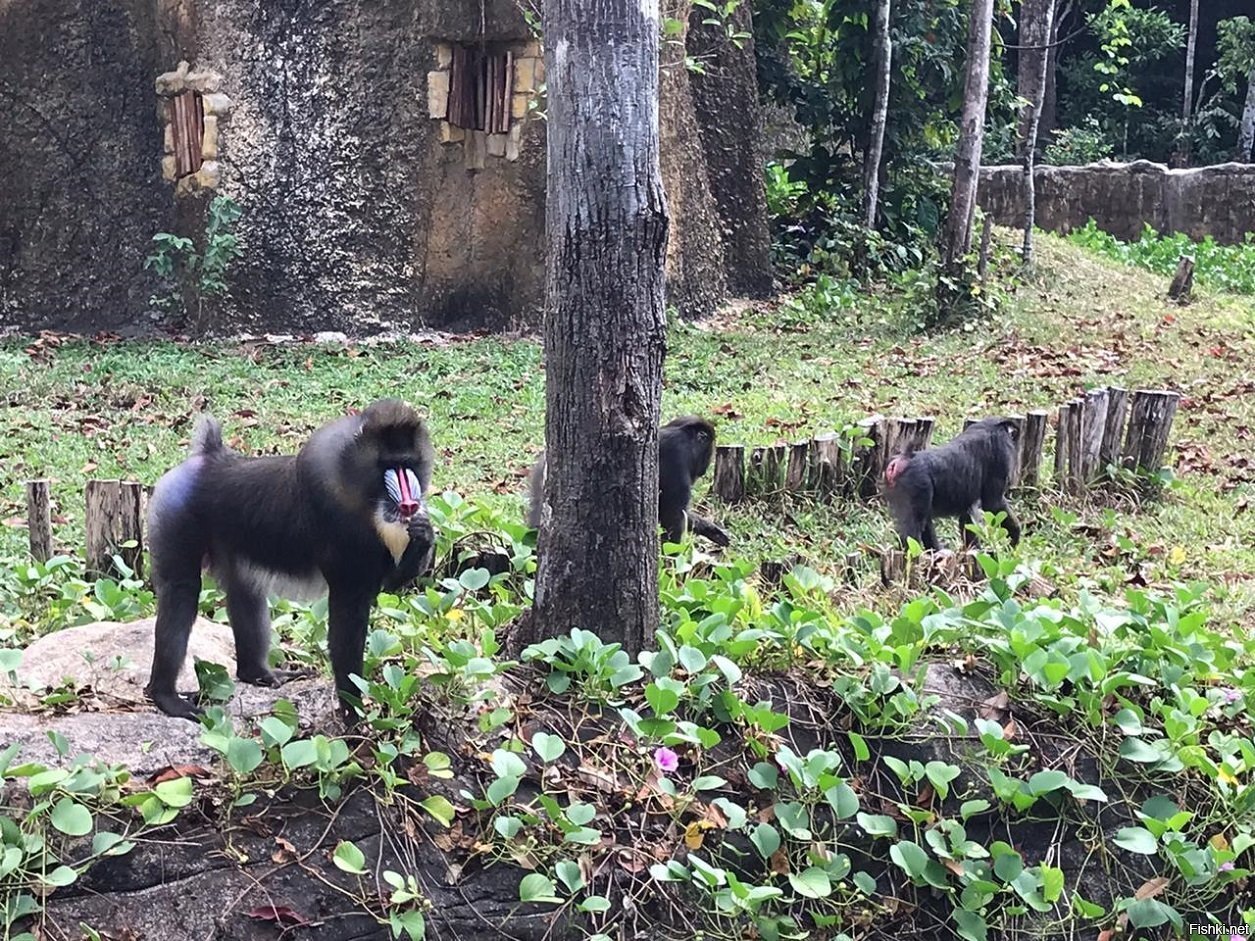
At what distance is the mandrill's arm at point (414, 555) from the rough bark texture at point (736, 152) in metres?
11.1

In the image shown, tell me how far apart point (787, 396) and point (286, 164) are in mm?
5427

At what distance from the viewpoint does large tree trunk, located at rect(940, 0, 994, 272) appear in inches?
514

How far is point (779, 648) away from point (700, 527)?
2.65 meters

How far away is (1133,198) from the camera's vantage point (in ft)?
Result: 66.7

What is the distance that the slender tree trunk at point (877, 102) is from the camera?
15.2 meters

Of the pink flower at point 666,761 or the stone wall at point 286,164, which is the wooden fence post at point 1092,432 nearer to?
the pink flower at point 666,761

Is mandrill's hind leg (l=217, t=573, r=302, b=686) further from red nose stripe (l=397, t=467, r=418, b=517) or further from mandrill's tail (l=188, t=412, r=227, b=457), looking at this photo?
red nose stripe (l=397, t=467, r=418, b=517)

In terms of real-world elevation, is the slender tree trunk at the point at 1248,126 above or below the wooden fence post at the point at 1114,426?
above

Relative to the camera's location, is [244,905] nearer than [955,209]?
Yes

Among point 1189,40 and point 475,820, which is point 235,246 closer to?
point 475,820

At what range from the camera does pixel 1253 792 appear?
165 inches

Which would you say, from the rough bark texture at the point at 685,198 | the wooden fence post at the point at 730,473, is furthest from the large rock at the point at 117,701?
the rough bark texture at the point at 685,198

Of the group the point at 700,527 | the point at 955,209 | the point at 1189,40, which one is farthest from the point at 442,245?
the point at 1189,40

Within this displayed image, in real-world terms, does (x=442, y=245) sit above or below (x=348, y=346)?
above
